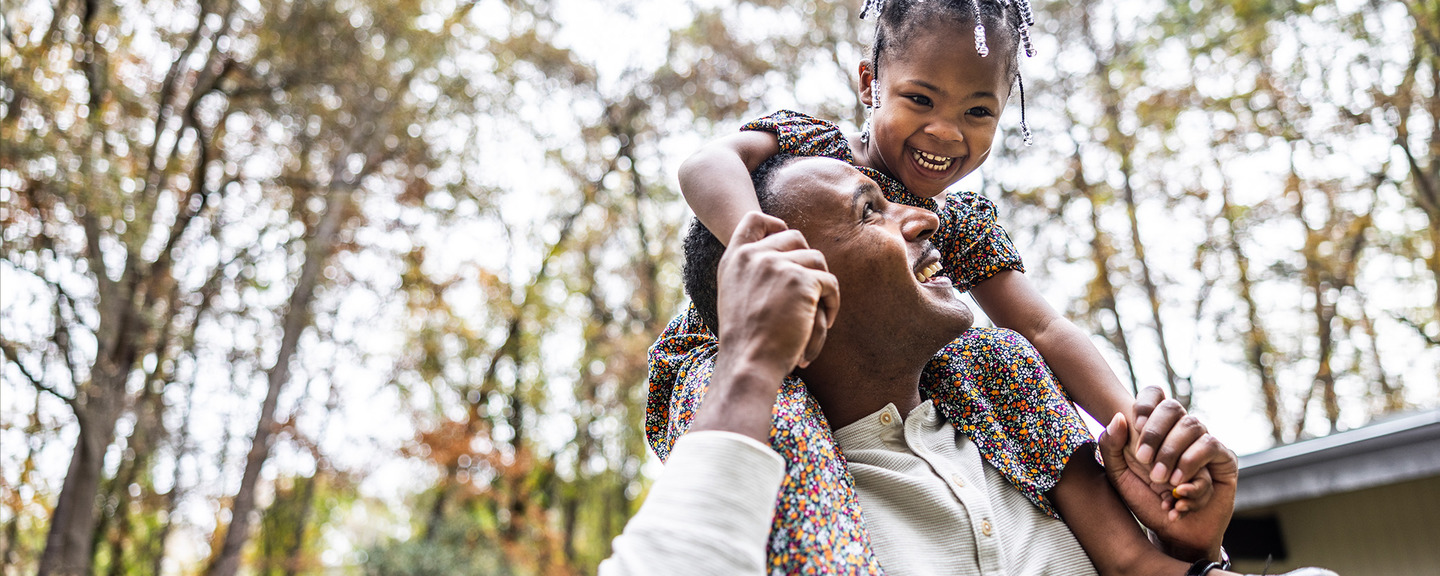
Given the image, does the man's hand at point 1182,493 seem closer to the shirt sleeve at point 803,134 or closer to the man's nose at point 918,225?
the man's nose at point 918,225

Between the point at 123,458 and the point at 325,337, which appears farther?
the point at 325,337

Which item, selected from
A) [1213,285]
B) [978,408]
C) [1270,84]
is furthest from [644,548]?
[1213,285]

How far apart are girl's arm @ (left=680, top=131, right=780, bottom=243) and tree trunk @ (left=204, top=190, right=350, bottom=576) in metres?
11.3

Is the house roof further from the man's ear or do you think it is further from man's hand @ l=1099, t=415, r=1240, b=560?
the man's ear

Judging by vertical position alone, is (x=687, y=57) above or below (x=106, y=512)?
above

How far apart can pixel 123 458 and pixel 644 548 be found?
15.0 meters

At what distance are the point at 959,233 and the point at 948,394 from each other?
13.7 inches

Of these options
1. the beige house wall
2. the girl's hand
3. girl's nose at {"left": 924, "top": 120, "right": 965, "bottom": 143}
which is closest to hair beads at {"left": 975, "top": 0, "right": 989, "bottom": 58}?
girl's nose at {"left": 924, "top": 120, "right": 965, "bottom": 143}

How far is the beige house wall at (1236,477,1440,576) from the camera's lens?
231 inches

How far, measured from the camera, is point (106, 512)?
1342 cm

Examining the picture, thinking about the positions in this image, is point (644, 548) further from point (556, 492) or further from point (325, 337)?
point (556, 492)

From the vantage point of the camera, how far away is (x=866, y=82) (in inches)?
83.5

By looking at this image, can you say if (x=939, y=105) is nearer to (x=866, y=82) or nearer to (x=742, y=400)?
(x=866, y=82)

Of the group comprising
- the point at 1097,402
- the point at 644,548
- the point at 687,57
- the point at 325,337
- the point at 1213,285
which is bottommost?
the point at 644,548
